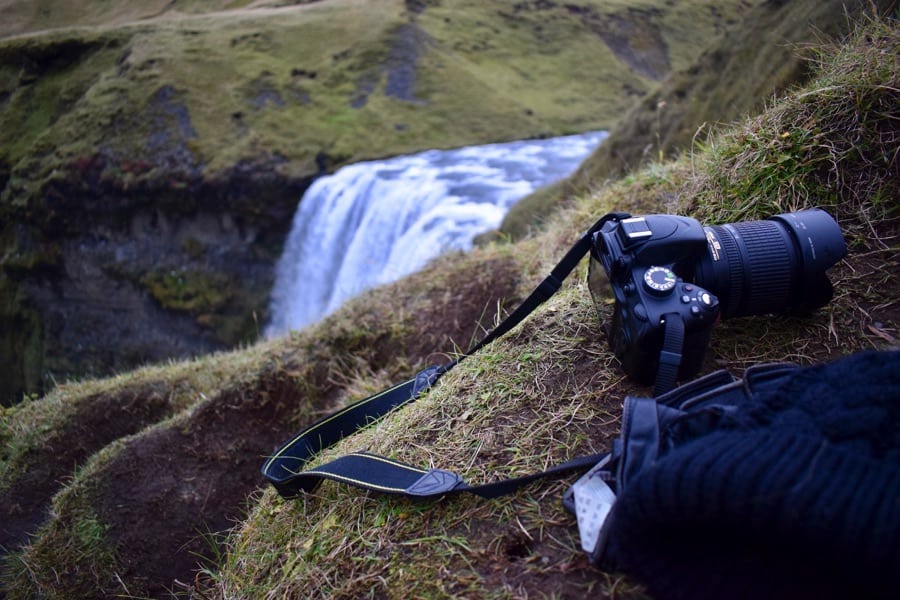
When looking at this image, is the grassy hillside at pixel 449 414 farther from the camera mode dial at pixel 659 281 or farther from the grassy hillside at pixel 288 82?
the grassy hillside at pixel 288 82

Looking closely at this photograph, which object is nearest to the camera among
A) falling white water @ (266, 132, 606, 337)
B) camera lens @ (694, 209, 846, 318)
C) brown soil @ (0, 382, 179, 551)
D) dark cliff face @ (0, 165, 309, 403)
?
camera lens @ (694, 209, 846, 318)

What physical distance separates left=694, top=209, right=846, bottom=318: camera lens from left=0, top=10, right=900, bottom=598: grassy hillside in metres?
0.24

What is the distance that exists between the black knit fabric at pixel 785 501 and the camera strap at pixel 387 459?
50 centimetres

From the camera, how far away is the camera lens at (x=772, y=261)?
6.25 ft

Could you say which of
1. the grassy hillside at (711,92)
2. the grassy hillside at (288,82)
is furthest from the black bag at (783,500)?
the grassy hillside at (288,82)

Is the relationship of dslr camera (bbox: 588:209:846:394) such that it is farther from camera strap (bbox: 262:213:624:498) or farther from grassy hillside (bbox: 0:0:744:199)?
grassy hillside (bbox: 0:0:744:199)

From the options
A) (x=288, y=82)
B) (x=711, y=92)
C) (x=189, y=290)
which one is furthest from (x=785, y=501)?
(x=288, y=82)

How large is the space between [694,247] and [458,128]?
15.6 meters

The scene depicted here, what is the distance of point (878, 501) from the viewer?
106 centimetres

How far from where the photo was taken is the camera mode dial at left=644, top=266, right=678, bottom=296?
5.85ft

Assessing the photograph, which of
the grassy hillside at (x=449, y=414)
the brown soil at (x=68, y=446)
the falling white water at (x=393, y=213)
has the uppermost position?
the grassy hillside at (x=449, y=414)

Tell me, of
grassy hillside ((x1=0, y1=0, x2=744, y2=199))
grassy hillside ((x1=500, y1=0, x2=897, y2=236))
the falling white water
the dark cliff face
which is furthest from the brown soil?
grassy hillside ((x1=0, y1=0, x2=744, y2=199))

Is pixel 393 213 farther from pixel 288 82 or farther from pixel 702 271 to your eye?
pixel 702 271

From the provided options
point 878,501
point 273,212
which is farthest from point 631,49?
point 878,501
